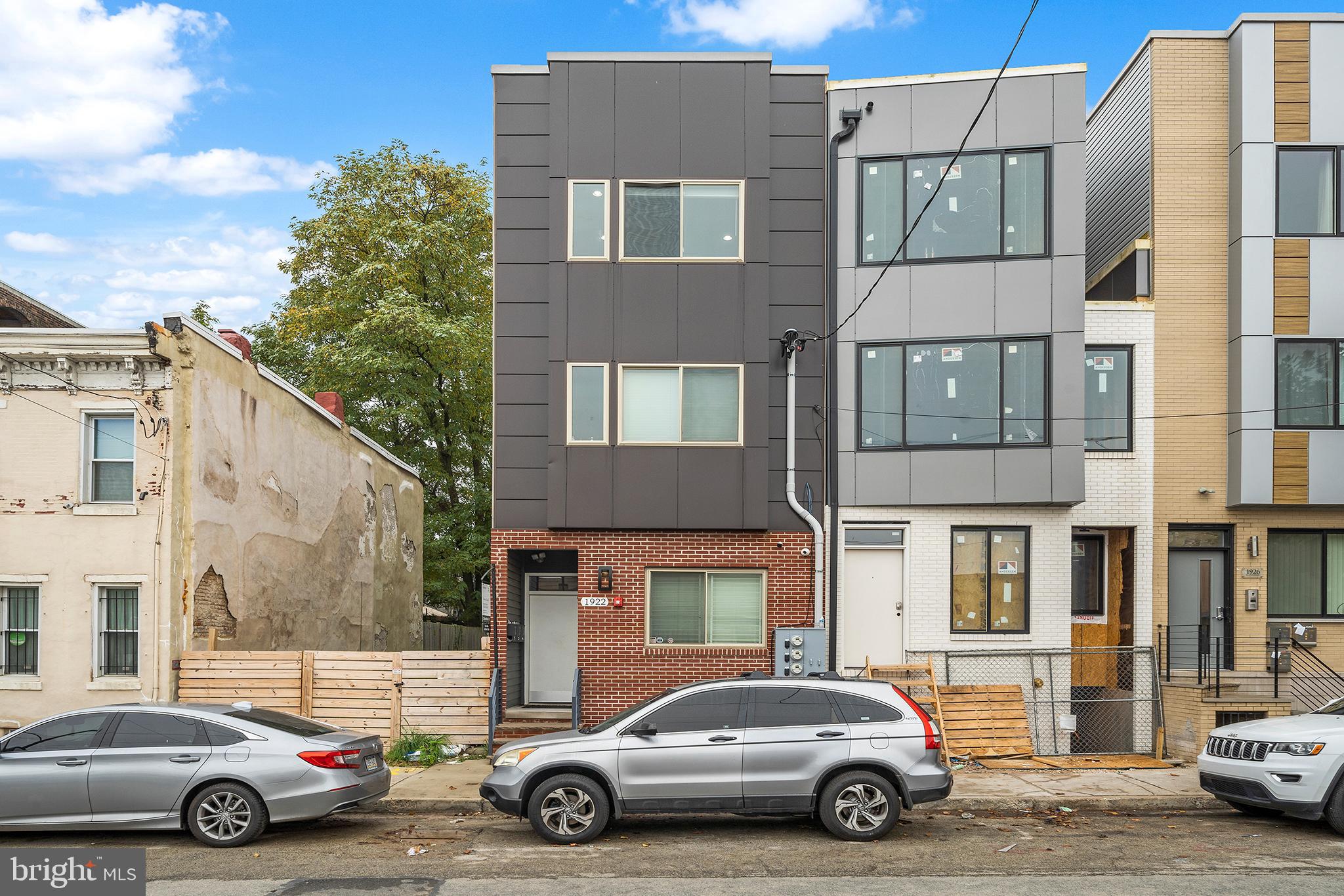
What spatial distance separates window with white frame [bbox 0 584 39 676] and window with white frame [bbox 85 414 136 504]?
171 cm

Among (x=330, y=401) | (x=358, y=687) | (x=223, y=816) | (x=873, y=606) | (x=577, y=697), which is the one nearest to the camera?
(x=223, y=816)

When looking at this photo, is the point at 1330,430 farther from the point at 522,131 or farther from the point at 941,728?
the point at 522,131

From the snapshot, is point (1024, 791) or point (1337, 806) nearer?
point (1337, 806)

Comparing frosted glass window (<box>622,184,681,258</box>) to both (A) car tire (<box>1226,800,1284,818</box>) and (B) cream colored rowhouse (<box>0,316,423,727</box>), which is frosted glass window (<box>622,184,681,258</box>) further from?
(A) car tire (<box>1226,800,1284,818</box>)

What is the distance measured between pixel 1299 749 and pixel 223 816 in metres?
10.6

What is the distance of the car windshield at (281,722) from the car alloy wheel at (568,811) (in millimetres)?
2563

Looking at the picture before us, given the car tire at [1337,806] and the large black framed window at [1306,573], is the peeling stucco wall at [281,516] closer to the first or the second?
the car tire at [1337,806]

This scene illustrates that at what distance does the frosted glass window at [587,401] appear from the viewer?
1559 cm

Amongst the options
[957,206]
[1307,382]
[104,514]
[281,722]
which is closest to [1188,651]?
[1307,382]

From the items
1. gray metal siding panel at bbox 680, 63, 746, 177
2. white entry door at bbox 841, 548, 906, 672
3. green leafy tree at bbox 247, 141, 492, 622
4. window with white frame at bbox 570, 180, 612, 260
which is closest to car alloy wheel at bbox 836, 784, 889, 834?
white entry door at bbox 841, 548, 906, 672

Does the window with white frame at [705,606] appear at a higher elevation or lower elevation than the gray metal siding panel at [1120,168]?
lower

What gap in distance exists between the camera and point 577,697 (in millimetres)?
14734

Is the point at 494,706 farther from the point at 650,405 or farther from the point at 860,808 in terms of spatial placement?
the point at 860,808

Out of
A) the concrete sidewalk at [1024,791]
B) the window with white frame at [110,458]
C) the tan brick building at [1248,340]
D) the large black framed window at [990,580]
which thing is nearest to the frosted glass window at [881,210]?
the tan brick building at [1248,340]
